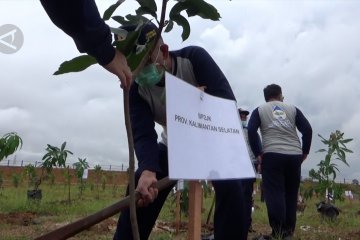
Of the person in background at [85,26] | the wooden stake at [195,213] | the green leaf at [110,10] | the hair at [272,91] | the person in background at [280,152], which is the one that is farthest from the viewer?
the hair at [272,91]

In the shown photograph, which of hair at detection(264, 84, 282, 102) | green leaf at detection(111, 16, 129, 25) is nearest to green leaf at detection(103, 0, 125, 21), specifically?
green leaf at detection(111, 16, 129, 25)

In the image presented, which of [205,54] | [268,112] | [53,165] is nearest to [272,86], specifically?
[268,112]

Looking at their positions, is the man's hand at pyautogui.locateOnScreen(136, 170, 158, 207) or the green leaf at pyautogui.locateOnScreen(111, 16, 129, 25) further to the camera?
the man's hand at pyautogui.locateOnScreen(136, 170, 158, 207)

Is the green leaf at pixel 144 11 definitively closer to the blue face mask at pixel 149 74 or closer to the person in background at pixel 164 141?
the blue face mask at pixel 149 74

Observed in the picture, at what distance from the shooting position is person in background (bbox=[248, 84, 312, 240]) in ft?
13.2

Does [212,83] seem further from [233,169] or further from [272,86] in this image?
[272,86]

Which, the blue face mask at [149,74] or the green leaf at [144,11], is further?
the blue face mask at [149,74]

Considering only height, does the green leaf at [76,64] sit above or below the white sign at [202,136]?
above

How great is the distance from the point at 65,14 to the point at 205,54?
1.13 m

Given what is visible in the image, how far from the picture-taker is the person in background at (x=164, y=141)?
80.6 inches

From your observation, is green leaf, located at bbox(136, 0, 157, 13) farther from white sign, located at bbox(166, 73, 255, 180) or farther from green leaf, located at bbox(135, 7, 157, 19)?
white sign, located at bbox(166, 73, 255, 180)

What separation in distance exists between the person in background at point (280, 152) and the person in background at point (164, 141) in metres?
1.95

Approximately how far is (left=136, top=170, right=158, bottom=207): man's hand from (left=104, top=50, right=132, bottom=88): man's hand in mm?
590

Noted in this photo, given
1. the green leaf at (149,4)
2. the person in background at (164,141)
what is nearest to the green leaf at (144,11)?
the green leaf at (149,4)
